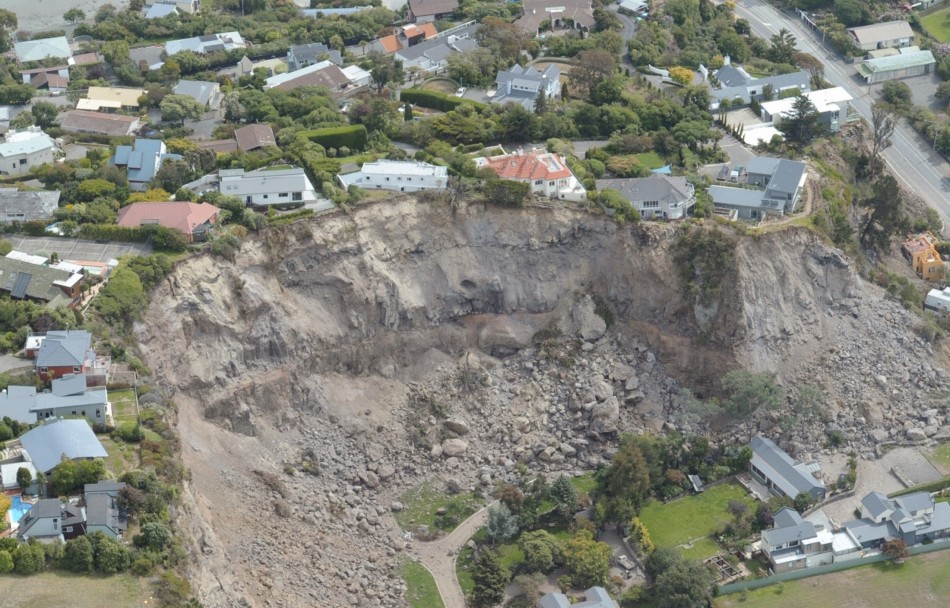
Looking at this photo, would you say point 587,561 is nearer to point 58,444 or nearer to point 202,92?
point 58,444

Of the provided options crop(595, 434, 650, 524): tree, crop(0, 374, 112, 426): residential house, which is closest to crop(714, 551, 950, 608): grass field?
crop(595, 434, 650, 524): tree

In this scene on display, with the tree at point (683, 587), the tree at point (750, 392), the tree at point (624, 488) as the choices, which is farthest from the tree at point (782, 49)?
the tree at point (683, 587)

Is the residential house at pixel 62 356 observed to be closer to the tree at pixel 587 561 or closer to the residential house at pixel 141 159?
the residential house at pixel 141 159

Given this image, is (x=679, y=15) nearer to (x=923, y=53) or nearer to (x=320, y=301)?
(x=923, y=53)

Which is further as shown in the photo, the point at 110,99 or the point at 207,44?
the point at 207,44

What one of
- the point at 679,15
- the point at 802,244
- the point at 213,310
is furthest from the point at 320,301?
the point at 679,15

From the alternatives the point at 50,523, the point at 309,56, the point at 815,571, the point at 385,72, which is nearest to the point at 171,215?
the point at 50,523
